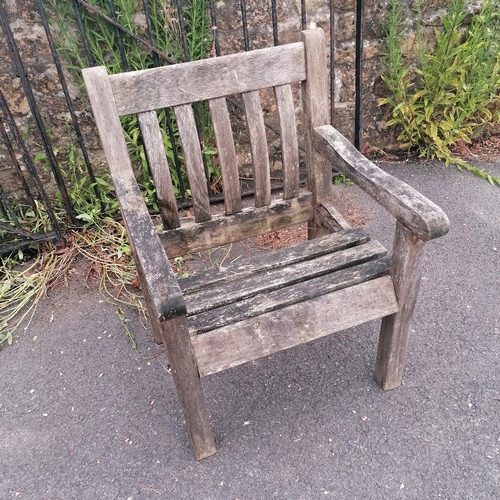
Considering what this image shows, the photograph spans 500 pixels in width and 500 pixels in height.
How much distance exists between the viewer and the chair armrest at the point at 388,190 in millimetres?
1451

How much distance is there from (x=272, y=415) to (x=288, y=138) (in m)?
1.16

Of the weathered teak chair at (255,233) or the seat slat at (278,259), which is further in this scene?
the seat slat at (278,259)

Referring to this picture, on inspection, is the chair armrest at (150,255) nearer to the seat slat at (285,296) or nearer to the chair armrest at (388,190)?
the seat slat at (285,296)

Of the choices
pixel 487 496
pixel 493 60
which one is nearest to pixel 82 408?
pixel 487 496

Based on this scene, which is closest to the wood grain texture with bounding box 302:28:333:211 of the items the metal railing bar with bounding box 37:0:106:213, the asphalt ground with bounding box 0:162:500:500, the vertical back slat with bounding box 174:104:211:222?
the vertical back slat with bounding box 174:104:211:222

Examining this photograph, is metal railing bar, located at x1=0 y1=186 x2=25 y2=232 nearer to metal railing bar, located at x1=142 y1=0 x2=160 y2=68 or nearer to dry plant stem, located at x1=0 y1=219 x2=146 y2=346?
dry plant stem, located at x1=0 y1=219 x2=146 y2=346

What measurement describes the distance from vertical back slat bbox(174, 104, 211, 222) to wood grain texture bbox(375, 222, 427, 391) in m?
0.78

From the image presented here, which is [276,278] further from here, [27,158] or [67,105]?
[67,105]

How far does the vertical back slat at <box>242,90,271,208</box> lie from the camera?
1.92 meters

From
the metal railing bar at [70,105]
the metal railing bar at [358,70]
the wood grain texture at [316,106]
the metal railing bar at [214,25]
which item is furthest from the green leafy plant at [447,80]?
the metal railing bar at [70,105]

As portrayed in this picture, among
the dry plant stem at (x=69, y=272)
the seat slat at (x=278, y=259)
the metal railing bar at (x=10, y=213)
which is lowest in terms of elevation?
the dry plant stem at (x=69, y=272)

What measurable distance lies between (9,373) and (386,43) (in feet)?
9.89

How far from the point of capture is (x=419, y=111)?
3432mm

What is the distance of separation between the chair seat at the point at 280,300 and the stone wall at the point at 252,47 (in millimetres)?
1732
